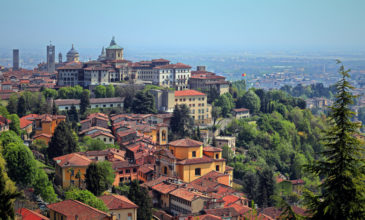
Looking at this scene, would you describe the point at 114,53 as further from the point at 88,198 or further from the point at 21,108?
the point at 88,198

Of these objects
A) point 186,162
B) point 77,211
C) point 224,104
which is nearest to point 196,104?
point 224,104

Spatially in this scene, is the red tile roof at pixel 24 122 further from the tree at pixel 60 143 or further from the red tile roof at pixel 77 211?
the red tile roof at pixel 77 211

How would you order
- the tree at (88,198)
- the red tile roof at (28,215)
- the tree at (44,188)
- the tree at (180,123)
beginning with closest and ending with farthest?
the red tile roof at (28,215)
the tree at (88,198)
the tree at (44,188)
the tree at (180,123)

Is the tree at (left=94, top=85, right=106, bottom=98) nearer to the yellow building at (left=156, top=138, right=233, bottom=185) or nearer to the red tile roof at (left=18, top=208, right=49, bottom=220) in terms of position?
the yellow building at (left=156, top=138, right=233, bottom=185)

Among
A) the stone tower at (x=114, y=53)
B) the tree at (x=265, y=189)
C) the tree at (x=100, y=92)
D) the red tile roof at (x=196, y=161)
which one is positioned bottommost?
the tree at (x=265, y=189)

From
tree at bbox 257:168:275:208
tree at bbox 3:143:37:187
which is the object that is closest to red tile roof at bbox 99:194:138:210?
tree at bbox 3:143:37:187

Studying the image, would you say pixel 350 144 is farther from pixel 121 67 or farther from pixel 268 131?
pixel 121 67

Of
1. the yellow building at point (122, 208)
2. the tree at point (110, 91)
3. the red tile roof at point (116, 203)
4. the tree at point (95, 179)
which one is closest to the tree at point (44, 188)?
the tree at point (95, 179)
